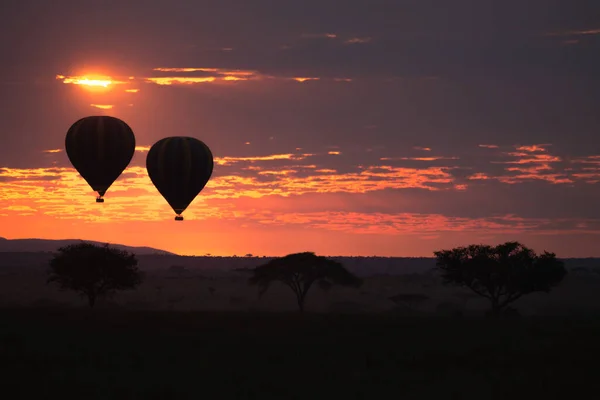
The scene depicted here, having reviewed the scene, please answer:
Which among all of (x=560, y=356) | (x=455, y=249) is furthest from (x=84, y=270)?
(x=560, y=356)

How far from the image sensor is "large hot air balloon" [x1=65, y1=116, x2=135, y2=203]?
81.1 metres

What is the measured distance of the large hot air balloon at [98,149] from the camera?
81125 mm

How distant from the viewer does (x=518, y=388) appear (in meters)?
43.7

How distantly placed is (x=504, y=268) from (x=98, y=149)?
3751cm

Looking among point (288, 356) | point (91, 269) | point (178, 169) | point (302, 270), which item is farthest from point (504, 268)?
point (288, 356)

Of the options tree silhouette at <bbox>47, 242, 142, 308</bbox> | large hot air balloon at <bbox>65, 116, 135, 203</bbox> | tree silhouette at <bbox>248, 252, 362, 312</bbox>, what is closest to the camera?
large hot air balloon at <bbox>65, 116, 135, 203</bbox>

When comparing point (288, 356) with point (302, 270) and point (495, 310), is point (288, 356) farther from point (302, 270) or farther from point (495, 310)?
point (302, 270)

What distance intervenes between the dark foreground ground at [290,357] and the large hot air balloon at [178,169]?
416 inches

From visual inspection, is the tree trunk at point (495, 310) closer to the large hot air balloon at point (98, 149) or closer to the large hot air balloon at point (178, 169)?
the large hot air balloon at point (178, 169)

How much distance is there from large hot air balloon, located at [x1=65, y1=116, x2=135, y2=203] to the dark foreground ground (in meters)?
10.8

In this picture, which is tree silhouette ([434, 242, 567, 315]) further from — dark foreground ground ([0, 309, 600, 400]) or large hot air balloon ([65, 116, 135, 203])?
large hot air balloon ([65, 116, 135, 203])

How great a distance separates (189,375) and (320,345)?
14.8 m

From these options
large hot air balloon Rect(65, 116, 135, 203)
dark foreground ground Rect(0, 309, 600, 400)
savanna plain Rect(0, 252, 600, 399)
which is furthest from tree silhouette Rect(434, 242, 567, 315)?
large hot air balloon Rect(65, 116, 135, 203)

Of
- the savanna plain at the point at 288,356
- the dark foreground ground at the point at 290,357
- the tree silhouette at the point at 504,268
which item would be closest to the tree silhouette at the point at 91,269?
the savanna plain at the point at 288,356
